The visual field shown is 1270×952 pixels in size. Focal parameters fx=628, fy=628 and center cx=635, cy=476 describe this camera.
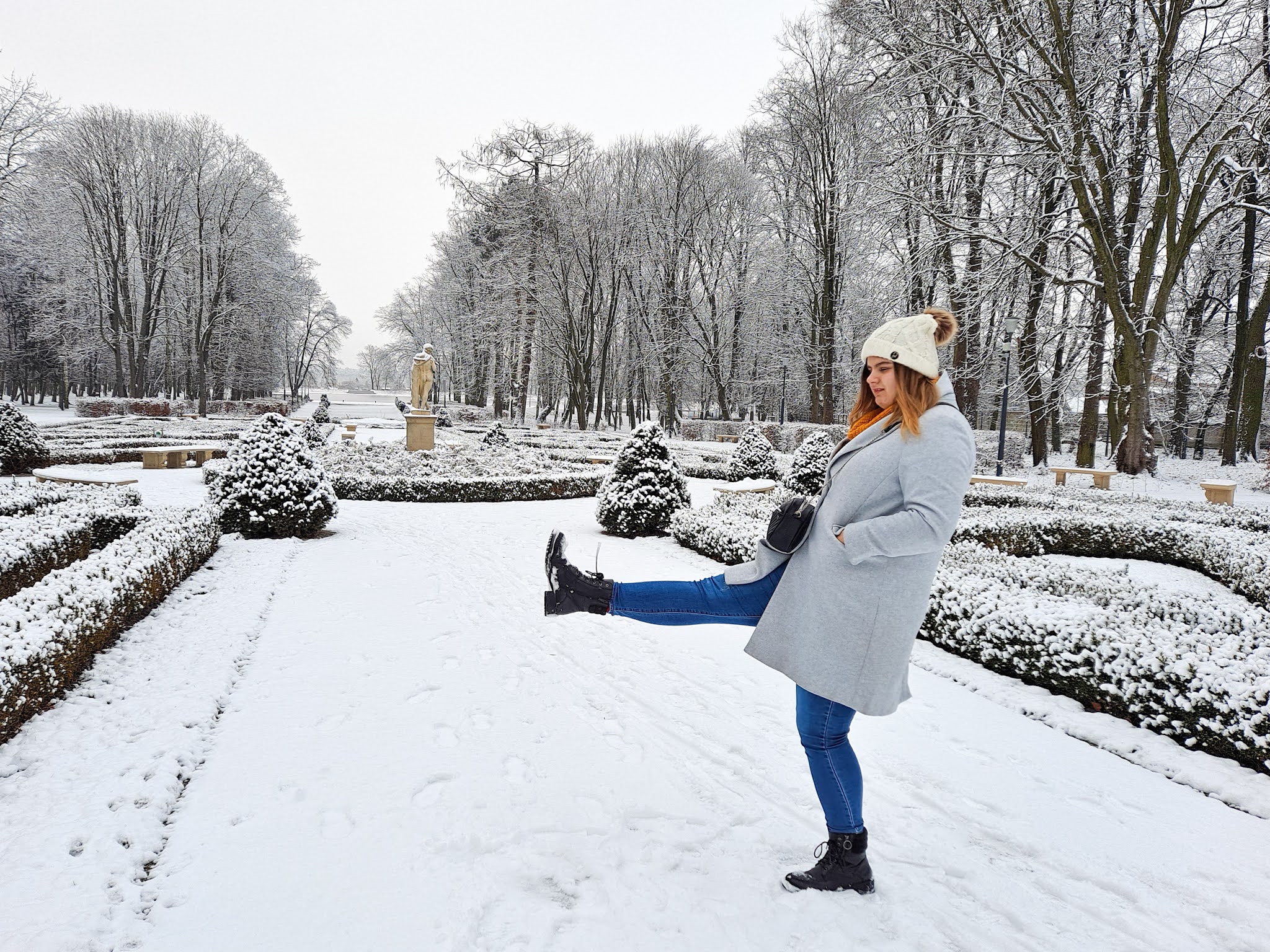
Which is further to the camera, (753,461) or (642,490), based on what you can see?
(753,461)

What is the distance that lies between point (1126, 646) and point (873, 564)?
2714 mm

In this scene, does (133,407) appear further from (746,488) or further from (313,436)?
(746,488)

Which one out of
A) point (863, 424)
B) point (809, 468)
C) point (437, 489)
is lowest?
point (437, 489)

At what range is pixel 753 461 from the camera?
564 inches

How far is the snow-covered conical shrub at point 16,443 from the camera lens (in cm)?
1160

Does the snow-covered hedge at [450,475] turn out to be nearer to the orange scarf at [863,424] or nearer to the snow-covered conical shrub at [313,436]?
the snow-covered conical shrub at [313,436]

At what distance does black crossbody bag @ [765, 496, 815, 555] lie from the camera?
6.55 feet

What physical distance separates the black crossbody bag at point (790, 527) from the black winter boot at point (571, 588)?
637 millimetres

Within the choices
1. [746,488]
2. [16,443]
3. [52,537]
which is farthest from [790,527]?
[16,443]

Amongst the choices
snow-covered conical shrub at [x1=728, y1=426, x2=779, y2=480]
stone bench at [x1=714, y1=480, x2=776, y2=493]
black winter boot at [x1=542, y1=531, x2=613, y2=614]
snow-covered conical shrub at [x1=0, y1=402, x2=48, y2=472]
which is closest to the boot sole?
black winter boot at [x1=542, y1=531, x2=613, y2=614]

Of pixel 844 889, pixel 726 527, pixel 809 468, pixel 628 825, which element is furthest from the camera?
pixel 809 468

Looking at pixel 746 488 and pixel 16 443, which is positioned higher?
pixel 16 443

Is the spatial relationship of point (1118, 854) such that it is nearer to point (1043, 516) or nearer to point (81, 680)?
point (81, 680)

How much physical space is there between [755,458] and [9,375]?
44.6 m
